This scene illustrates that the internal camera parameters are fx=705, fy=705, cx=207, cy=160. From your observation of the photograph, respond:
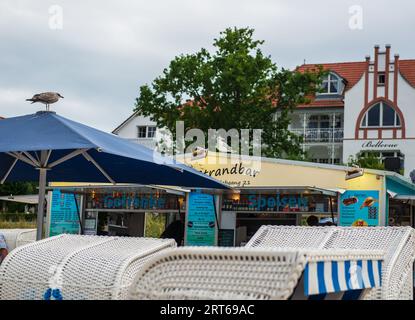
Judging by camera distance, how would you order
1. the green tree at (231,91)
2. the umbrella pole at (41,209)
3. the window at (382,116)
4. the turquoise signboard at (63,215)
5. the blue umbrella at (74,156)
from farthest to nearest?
1. the window at (382,116)
2. the green tree at (231,91)
3. the turquoise signboard at (63,215)
4. the umbrella pole at (41,209)
5. the blue umbrella at (74,156)

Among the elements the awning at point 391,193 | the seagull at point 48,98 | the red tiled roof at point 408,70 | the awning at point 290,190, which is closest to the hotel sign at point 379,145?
the red tiled roof at point 408,70

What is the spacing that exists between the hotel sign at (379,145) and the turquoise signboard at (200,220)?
80.8 ft

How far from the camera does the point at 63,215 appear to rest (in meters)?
17.0

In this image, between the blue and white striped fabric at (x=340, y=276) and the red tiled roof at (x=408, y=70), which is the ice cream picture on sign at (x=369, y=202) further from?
the red tiled roof at (x=408, y=70)

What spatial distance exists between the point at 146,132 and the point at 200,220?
3224cm

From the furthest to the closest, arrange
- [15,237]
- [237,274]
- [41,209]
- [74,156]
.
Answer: [15,237] → [74,156] → [41,209] → [237,274]

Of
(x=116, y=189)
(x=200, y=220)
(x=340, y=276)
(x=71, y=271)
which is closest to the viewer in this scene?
(x=340, y=276)

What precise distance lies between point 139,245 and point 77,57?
6394 mm

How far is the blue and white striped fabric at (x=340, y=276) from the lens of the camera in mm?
3082

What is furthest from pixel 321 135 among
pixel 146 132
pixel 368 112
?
pixel 146 132

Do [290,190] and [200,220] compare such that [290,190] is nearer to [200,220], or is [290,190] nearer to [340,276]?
[200,220]

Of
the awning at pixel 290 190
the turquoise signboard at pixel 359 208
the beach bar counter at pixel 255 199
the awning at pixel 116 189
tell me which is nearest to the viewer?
the awning at pixel 290 190

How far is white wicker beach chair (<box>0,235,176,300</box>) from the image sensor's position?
4.62m

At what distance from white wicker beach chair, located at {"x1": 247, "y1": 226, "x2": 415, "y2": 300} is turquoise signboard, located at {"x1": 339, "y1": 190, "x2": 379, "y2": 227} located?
761cm
